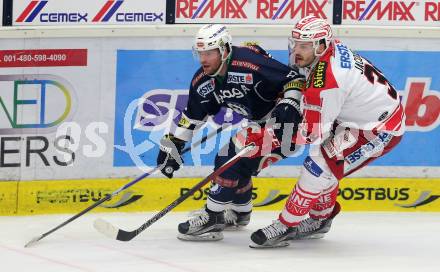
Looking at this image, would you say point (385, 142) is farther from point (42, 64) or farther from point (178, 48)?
point (42, 64)

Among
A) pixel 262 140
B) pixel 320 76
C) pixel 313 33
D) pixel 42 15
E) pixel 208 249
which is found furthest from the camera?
pixel 42 15

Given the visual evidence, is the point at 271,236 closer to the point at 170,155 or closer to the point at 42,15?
the point at 170,155

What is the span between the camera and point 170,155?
6.31m

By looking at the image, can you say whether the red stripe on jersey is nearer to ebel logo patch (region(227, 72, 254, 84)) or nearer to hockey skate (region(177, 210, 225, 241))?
ebel logo patch (region(227, 72, 254, 84))

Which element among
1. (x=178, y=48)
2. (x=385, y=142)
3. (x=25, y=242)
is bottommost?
(x=25, y=242)

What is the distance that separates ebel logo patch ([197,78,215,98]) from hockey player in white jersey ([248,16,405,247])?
0.40 meters

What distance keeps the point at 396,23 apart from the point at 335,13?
43 centimetres

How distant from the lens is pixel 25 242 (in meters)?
6.17

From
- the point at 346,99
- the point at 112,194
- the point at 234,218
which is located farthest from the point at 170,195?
the point at 346,99

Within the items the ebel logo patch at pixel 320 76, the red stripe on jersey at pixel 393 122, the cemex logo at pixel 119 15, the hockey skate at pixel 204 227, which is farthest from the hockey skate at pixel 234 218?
the cemex logo at pixel 119 15

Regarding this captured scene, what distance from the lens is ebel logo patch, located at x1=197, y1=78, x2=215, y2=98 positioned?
6138 millimetres

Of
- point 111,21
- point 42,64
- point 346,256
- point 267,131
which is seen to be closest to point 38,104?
point 42,64

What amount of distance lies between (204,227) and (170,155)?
470 mm

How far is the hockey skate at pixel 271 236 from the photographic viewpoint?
19.8 feet
